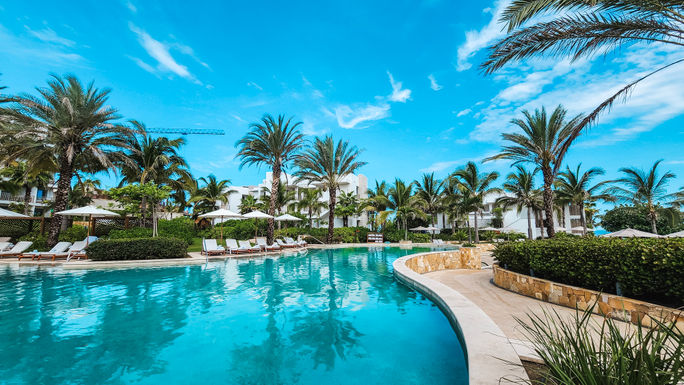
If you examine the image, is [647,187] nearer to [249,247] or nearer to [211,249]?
[249,247]

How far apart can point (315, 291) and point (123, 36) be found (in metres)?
17.3

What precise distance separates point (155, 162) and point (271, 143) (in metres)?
8.72

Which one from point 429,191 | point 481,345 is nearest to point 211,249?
point 481,345

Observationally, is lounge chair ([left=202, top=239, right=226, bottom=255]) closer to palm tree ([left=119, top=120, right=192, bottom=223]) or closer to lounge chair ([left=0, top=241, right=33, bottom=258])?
palm tree ([left=119, top=120, right=192, bottom=223])

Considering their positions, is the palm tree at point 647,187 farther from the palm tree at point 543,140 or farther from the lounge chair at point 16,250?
the lounge chair at point 16,250

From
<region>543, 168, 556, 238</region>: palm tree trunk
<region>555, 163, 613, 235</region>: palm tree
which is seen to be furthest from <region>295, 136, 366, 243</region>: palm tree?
<region>555, 163, 613, 235</region>: palm tree

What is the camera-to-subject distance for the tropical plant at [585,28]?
557cm

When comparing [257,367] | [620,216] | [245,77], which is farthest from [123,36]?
[620,216]

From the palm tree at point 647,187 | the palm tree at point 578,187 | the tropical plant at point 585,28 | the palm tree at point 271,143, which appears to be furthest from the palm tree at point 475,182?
the tropical plant at point 585,28

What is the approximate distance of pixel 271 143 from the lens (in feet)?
68.4

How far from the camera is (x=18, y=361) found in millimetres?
3990

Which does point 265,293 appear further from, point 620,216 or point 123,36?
point 620,216

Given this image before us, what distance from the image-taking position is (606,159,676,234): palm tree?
23.1m

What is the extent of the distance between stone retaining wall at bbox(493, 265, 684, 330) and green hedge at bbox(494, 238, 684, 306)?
0.25 m
